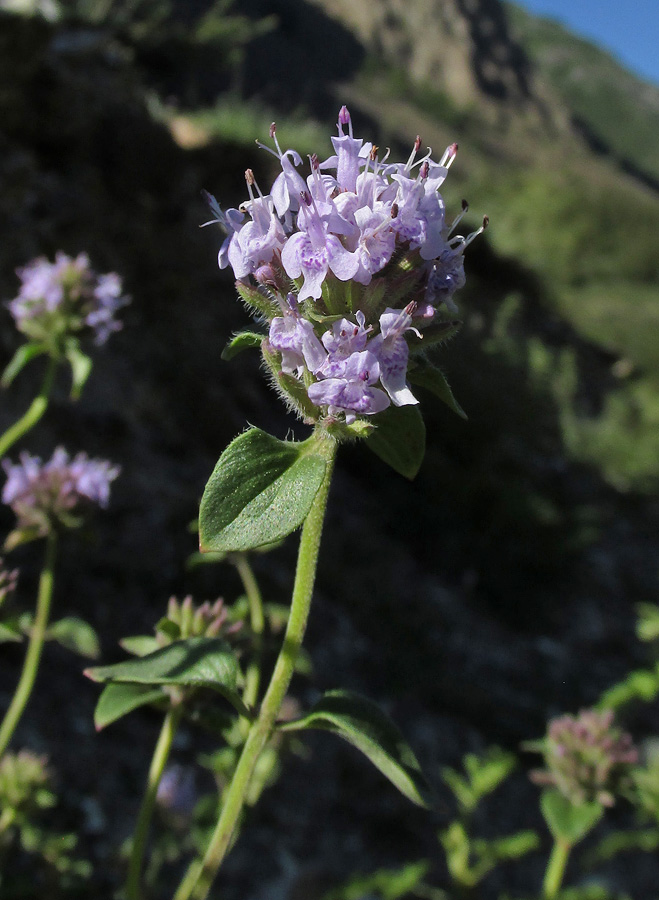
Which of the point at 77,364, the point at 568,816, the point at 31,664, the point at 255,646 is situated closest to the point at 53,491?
the point at 77,364

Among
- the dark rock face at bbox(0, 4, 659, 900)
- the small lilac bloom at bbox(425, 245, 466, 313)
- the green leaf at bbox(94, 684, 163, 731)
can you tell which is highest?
the small lilac bloom at bbox(425, 245, 466, 313)

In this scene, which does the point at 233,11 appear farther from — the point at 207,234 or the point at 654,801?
the point at 654,801

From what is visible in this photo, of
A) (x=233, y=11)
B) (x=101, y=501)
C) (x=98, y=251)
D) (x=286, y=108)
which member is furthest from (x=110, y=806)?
(x=233, y=11)

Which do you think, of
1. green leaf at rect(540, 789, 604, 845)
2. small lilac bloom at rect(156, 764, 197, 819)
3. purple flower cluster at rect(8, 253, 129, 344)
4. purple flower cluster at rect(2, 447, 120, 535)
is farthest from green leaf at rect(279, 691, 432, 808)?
small lilac bloom at rect(156, 764, 197, 819)

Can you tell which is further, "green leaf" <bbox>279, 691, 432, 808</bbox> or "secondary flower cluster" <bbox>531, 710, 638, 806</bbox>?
"secondary flower cluster" <bbox>531, 710, 638, 806</bbox>

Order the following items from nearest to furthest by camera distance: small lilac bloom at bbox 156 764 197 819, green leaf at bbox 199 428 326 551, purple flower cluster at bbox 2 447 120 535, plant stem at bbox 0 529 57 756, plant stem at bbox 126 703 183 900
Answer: green leaf at bbox 199 428 326 551, plant stem at bbox 126 703 183 900, plant stem at bbox 0 529 57 756, purple flower cluster at bbox 2 447 120 535, small lilac bloom at bbox 156 764 197 819

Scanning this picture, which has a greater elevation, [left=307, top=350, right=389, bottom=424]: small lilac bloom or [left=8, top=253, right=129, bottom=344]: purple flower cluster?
[left=307, top=350, right=389, bottom=424]: small lilac bloom

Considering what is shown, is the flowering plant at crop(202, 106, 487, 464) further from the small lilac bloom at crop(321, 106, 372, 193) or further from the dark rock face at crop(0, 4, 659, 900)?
the dark rock face at crop(0, 4, 659, 900)

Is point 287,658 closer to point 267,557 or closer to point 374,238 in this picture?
point 374,238
